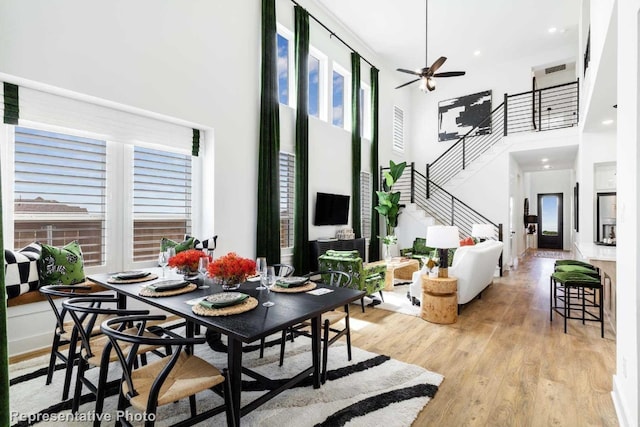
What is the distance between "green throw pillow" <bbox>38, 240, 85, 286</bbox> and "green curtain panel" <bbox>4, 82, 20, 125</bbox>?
122 centimetres

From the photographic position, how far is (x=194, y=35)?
4.26 m

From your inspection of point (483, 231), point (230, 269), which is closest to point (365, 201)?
point (483, 231)

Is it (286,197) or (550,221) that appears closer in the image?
(286,197)

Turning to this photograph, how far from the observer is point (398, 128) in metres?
9.68

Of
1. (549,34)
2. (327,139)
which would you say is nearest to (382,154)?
(327,139)

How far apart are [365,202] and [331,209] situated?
1742 millimetres

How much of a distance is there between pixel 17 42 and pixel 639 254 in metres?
4.97

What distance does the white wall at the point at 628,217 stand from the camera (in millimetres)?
1800

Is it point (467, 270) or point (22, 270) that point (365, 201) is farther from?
point (22, 270)

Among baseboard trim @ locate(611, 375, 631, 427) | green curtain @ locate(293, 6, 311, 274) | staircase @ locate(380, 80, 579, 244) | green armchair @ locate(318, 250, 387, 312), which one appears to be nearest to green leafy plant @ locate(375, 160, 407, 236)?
staircase @ locate(380, 80, 579, 244)

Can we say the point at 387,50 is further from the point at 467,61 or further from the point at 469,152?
the point at 469,152

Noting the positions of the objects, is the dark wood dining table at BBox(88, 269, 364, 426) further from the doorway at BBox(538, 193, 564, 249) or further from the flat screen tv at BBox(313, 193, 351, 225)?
the doorway at BBox(538, 193, 564, 249)

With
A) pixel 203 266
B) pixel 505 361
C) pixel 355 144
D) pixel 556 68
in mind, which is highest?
pixel 556 68

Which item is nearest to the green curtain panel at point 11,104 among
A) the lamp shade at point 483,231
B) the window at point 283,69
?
the window at point 283,69
